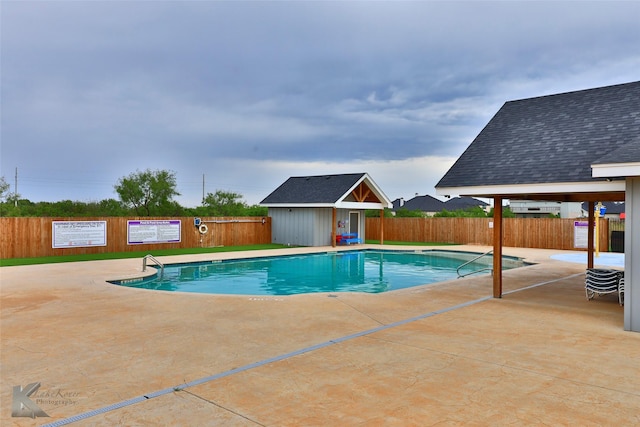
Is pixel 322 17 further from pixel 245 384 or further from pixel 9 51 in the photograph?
pixel 245 384

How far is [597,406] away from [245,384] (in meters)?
3.19

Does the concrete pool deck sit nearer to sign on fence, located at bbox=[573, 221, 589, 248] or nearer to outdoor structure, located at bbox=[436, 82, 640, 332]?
outdoor structure, located at bbox=[436, 82, 640, 332]

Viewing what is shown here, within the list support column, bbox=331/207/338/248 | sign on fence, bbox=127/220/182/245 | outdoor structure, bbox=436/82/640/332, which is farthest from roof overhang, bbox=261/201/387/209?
outdoor structure, bbox=436/82/640/332

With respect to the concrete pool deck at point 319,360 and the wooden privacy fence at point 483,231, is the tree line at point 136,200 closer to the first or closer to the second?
the wooden privacy fence at point 483,231

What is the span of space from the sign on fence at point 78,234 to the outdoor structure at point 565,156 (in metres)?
15.3

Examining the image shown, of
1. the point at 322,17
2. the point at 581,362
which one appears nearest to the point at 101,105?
the point at 322,17

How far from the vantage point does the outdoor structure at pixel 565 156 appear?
657 centimetres

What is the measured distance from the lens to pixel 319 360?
5078 millimetres

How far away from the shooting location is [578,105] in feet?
31.2

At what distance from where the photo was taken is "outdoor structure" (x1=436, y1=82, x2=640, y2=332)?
21.5ft

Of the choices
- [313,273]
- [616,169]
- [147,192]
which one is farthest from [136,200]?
[616,169]
